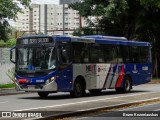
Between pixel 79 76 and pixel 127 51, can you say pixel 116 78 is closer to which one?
pixel 127 51

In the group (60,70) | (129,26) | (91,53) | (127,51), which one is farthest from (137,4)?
(60,70)

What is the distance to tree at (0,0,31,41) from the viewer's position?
31.9 metres

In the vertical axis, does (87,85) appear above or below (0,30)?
below

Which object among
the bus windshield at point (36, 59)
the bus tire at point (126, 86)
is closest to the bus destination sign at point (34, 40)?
the bus windshield at point (36, 59)

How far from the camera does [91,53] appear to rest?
2500cm

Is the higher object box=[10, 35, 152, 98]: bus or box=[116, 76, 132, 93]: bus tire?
box=[10, 35, 152, 98]: bus

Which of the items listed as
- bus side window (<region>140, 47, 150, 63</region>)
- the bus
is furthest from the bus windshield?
bus side window (<region>140, 47, 150, 63</region>)

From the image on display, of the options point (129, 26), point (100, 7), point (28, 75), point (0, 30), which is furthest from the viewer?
point (129, 26)

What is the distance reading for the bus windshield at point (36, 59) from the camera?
22281 mm

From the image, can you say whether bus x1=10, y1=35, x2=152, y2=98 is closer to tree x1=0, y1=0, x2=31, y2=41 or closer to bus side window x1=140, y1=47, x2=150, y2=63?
bus side window x1=140, y1=47, x2=150, y2=63

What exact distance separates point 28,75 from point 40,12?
61.7 metres

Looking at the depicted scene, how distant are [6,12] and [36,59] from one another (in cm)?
1045

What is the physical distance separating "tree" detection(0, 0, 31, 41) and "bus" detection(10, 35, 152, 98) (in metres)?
8.02

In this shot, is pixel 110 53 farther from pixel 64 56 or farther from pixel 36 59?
pixel 36 59
